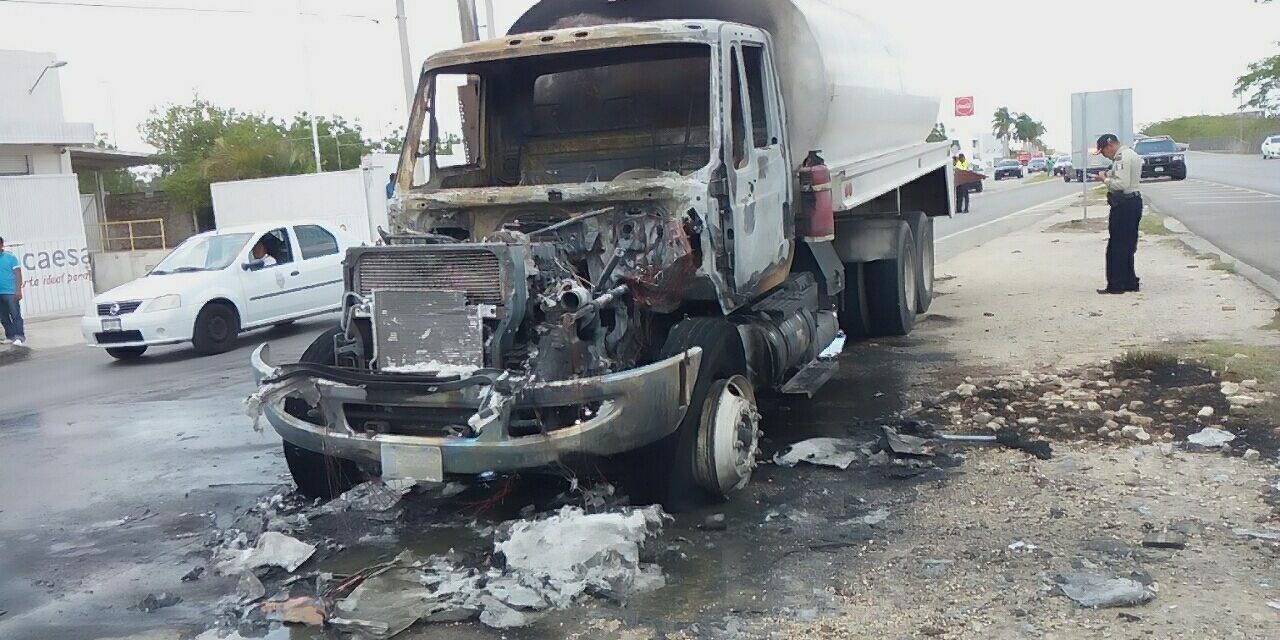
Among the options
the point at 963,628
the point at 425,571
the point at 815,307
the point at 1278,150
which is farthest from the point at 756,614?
the point at 1278,150

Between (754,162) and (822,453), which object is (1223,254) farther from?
(754,162)

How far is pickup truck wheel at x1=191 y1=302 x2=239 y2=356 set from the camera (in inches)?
521

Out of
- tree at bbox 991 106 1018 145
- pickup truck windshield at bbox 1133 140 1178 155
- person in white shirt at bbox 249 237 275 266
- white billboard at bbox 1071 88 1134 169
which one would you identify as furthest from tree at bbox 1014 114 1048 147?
person in white shirt at bbox 249 237 275 266

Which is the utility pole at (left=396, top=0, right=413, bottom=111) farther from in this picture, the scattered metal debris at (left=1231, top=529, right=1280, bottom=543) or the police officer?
the scattered metal debris at (left=1231, top=529, right=1280, bottom=543)

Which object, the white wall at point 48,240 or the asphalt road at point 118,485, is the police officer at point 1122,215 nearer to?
the asphalt road at point 118,485

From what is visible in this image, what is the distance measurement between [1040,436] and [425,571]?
3745 mm

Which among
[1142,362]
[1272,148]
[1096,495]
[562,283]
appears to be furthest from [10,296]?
[1272,148]

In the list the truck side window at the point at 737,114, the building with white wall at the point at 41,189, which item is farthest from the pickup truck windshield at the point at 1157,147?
the truck side window at the point at 737,114

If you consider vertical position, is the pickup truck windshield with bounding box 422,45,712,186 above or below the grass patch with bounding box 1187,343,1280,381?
above

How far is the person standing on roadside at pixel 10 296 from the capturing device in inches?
620

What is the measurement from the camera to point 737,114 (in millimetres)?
6363

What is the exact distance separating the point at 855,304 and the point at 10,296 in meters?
12.3

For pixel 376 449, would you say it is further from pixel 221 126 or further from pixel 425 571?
pixel 221 126

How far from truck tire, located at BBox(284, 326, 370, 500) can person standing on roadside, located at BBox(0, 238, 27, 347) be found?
1192 centimetres
